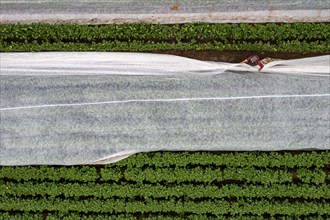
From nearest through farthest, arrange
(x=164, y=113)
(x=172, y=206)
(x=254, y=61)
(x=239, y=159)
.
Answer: (x=164, y=113) < (x=254, y=61) < (x=239, y=159) < (x=172, y=206)

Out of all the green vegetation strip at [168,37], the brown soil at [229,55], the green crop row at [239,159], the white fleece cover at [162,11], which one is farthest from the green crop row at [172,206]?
the white fleece cover at [162,11]

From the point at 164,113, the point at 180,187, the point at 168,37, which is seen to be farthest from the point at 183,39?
the point at 180,187

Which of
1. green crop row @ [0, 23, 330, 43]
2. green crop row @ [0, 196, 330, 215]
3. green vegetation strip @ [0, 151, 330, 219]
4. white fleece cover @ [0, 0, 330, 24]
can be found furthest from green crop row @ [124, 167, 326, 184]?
white fleece cover @ [0, 0, 330, 24]

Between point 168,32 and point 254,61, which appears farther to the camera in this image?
point 168,32

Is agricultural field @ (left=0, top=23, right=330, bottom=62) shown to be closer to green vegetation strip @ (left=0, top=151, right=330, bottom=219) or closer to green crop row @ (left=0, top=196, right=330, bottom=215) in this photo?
green vegetation strip @ (left=0, top=151, right=330, bottom=219)

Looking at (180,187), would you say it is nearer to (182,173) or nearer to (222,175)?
(182,173)
